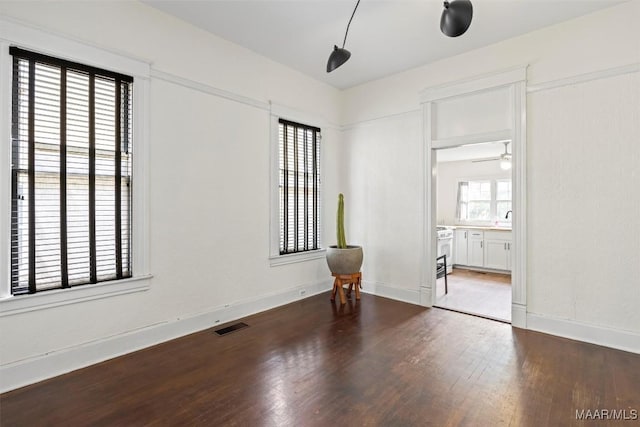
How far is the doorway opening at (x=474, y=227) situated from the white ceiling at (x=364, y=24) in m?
2.06

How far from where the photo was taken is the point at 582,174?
121 inches

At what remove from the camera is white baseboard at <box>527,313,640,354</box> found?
9.34 ft

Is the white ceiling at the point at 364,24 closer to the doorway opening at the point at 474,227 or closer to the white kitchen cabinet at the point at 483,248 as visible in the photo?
the doorway opening at the point at 474,227

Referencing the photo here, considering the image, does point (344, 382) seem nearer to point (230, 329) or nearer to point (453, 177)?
point (230, 329)

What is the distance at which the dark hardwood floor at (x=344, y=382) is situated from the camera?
1959 mm

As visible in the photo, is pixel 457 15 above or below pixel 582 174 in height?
above

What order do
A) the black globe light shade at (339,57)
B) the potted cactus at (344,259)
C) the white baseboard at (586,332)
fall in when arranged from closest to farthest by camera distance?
the white baseboard at (586,332) → the black globe light shade at (339,57) → the potted cactus at (344,259)

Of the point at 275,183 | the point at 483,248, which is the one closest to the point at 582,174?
the point at 275,183

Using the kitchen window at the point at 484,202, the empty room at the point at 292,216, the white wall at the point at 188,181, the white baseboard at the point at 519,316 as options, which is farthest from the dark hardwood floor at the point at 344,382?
the kitchen window at the point at 484,202

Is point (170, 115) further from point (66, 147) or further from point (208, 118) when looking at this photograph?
point (66, 147)

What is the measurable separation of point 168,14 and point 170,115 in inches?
38.2

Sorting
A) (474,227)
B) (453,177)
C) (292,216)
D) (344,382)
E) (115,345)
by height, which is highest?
(453,177)

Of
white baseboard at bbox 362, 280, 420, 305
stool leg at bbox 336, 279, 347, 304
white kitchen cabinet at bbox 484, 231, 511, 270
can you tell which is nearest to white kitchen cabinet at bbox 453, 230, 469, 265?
white kitchen cabinet at bbox 484, 231, 511, 270

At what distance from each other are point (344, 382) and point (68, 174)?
2.67 metres
